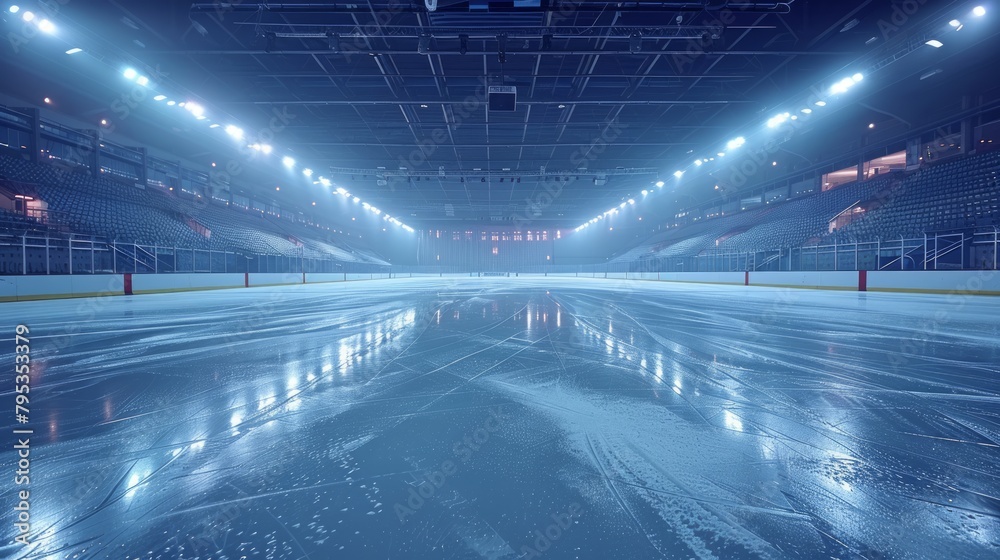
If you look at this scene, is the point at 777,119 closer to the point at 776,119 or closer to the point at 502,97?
the point at 776,119

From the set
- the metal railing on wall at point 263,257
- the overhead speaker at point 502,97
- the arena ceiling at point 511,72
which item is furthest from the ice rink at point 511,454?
the metal railing on wall at point 263,257

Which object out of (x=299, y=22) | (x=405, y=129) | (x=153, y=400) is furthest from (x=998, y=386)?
(x=405, y=129)

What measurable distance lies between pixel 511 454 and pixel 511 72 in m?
12.7

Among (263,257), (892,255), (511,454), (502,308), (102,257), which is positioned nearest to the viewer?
(511,454)

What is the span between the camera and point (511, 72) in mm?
11969

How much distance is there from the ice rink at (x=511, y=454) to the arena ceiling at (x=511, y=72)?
8.40 m

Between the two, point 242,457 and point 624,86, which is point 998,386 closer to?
point 242,457

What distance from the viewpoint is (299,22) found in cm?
992

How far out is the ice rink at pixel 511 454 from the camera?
118cm

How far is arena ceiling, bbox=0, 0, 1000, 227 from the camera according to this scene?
915 centimetres

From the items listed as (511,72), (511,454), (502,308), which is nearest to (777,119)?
(511,72)

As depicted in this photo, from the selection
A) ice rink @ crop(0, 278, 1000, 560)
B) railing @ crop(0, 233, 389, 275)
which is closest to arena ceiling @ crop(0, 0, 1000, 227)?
railing @ crop(0, 233, 389, 275)

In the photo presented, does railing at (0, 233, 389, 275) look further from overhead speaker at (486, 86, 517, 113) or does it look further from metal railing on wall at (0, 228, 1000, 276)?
overhead speaker at (486, 86, 517, 113)

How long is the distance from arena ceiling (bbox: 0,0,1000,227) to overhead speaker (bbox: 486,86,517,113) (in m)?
0.31
